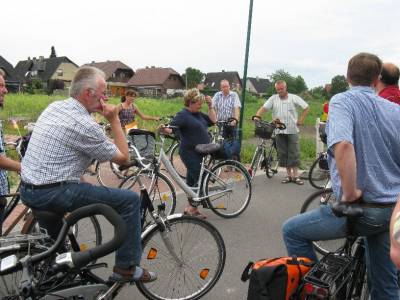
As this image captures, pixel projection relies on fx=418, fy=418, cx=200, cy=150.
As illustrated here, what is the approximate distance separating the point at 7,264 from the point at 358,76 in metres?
2.28

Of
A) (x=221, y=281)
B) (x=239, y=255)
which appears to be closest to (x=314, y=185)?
(x=239, y=255)

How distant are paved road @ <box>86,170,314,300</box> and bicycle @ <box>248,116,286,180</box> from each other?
1.28 ft

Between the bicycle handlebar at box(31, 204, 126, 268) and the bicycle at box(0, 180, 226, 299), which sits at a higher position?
the bicycle handlebar at box(31, 204, 126, 268)

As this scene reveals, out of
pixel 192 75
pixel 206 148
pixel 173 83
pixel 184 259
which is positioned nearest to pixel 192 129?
pixel 206 148

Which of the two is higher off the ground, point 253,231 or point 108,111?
point 108,111

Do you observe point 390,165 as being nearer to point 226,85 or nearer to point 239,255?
point 239,255

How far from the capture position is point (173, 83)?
8406 cm

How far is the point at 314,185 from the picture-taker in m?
7.85

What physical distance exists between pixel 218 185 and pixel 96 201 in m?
2.97

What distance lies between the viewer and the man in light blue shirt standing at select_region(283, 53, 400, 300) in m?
2.44

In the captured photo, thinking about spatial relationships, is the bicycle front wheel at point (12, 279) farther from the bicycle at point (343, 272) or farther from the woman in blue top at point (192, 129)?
the woman in blue top at point (192, 129)

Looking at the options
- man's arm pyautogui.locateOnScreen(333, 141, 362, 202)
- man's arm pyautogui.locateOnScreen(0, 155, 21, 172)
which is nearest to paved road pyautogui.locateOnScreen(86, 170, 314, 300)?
man's arm pyautogui.locateOnScreen(0, 155, 21, 172)

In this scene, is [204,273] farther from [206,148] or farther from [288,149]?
[288,149]

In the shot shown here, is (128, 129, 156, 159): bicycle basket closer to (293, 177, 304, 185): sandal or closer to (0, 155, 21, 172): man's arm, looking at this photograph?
(0, 155, 21, 172): man's arm
